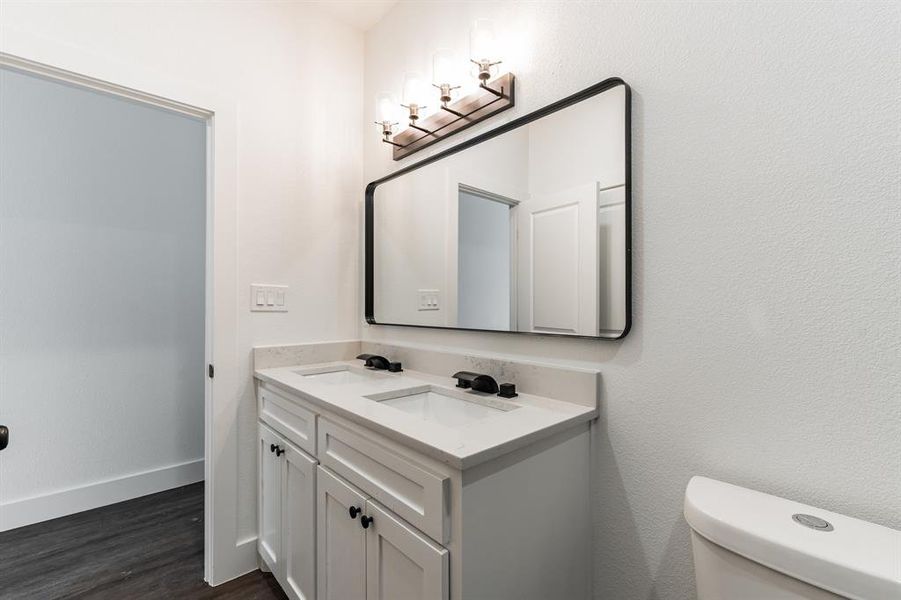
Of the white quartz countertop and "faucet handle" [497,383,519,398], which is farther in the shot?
"faucet handle" [497,383,519,398]

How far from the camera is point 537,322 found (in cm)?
133

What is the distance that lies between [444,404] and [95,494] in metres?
2.19

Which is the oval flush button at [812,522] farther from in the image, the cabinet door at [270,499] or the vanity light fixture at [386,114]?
the vanity light fixture at [386,114]

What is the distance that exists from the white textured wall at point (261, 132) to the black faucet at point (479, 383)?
917mm

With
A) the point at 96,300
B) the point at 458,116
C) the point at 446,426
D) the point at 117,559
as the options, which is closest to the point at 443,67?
the point at 458,116

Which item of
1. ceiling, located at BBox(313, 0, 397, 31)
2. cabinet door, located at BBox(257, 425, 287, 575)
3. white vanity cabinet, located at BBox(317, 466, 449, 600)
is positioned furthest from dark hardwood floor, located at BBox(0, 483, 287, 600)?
ceiling, located at BBox(313, 0, 397, 31)

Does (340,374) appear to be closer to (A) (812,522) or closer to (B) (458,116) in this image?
(B) (458,116)

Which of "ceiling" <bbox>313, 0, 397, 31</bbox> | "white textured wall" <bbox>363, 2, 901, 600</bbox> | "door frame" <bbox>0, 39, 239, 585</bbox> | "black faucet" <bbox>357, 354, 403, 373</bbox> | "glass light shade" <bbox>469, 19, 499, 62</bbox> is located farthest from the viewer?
"ceiling" <bbox>313, 0, 397, 31</bbox>

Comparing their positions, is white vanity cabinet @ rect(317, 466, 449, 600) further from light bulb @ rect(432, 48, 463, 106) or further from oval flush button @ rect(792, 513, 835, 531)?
light bulb @ rect(432, 48, 463, 106)

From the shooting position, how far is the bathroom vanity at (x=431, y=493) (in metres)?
0.86

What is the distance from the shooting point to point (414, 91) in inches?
67.7

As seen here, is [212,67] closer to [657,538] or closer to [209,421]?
[209,421]

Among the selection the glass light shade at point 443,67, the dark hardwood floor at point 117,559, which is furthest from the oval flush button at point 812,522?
Result: the dark hardwood floor at point 117,559

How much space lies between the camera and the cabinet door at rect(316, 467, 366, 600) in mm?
1112
